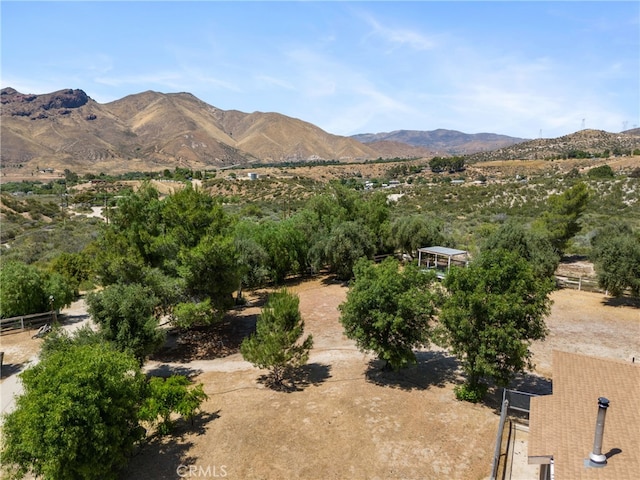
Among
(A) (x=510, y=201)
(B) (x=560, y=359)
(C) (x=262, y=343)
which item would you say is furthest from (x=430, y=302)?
(A) (x=510, y=201)

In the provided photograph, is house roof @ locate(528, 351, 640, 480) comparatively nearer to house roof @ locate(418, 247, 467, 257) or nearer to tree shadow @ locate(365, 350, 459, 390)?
tree shadow @ locate(365, 350, 459, 390)

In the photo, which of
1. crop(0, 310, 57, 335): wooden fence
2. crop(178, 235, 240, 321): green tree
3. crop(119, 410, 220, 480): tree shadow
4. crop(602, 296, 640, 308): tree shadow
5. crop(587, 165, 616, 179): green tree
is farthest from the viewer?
crop(587, 165, 616, 179): green tree

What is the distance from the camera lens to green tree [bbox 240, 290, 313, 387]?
44.9 feet

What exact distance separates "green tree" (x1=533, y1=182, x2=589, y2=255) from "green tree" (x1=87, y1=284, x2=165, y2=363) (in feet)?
85.5

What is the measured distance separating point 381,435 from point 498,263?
634cm

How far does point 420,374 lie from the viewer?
14914 millimetres

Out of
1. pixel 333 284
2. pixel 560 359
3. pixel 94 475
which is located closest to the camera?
pixel 94 475

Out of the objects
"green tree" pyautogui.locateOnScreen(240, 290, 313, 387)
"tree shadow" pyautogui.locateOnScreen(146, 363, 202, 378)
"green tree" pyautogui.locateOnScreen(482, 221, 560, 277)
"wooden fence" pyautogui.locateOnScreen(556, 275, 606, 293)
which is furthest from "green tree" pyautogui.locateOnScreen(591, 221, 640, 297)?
"tree shadow" pyautogui.locateOnScreen(146, 363, 202, 378)

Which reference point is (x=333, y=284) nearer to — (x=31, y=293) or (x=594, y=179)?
(x=31, y=293)

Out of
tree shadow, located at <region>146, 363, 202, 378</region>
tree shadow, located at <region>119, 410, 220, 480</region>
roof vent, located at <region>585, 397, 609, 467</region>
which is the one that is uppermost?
roof vent, located at <region>585, 397, 609, 467</region>

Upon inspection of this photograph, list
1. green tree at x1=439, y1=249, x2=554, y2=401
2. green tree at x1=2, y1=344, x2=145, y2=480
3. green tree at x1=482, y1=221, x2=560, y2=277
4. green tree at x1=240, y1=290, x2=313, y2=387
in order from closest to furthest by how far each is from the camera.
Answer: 1. green tree at x1=2, y1=344, x2=145, y2=480
2. green tree at x1=439, y1=249, x2=554, y2=401
3. green tree at x1=240, y1=290, x2=313, y2=387
4. green tree at x1=482, y1=221, x2=560, y2=277

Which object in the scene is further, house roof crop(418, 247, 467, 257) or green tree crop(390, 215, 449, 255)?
green tree crop(390, 215, 449, 255)

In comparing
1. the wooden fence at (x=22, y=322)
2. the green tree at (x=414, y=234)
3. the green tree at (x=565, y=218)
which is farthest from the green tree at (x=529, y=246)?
the wooden fence at (x=22, y=322)

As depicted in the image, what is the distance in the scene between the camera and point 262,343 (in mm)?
14039
